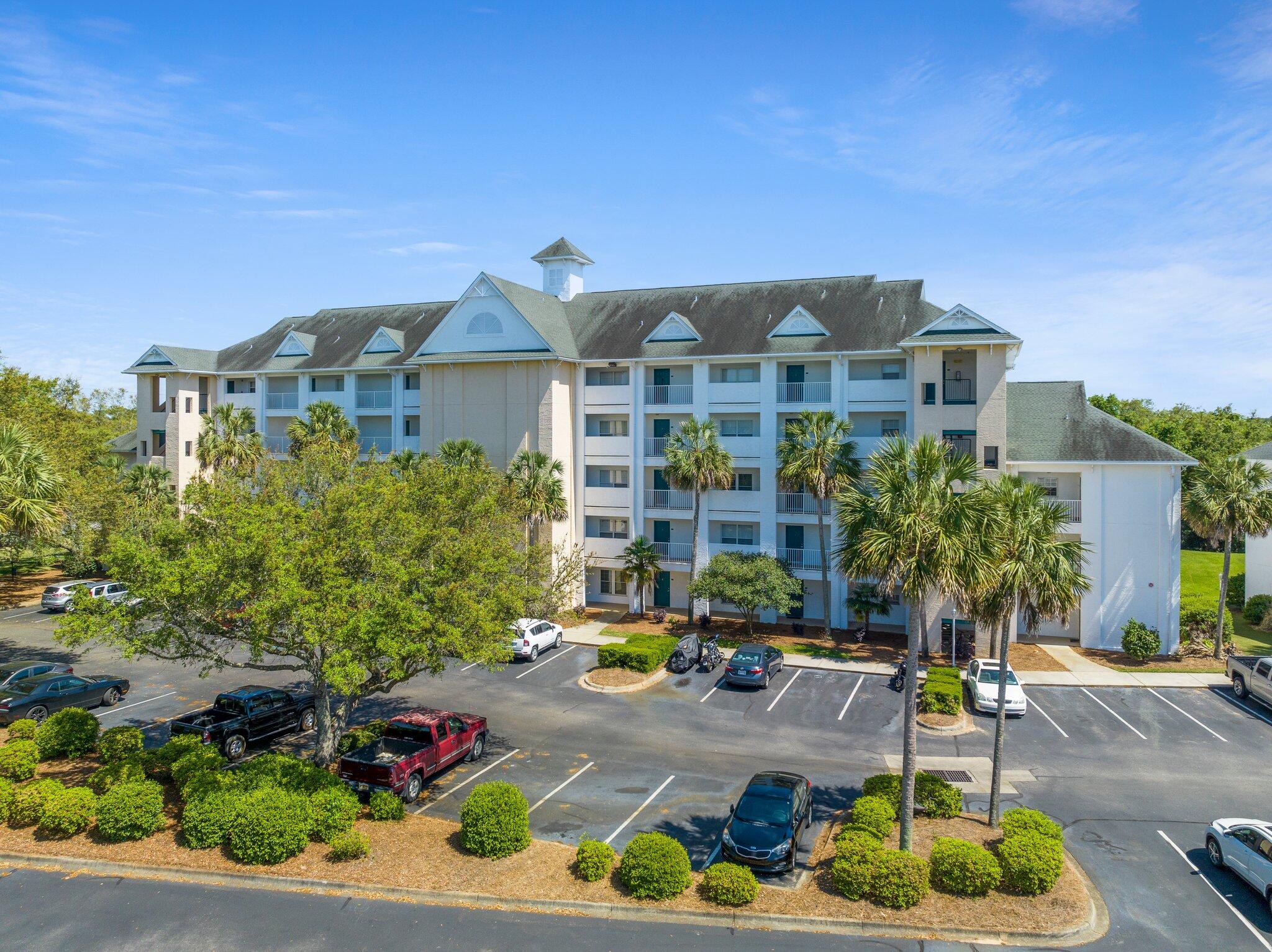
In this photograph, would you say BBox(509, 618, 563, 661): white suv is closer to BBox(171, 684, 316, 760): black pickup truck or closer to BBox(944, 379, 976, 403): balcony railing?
BBox(171, 684, 316, 760): black pickup truck

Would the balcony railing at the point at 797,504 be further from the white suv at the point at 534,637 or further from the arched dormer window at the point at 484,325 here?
the arched dormer window at the point at 484,325

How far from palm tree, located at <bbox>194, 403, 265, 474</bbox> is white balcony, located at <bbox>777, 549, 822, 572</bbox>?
30386mm

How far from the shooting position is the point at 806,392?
4206 centimetres

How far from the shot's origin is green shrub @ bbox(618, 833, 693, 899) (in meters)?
15.8

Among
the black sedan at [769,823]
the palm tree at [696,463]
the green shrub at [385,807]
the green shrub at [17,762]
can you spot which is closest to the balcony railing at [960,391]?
the palm tree at [696,463]

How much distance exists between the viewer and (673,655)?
113 ft

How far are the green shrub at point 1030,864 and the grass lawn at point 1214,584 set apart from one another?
27.2 m

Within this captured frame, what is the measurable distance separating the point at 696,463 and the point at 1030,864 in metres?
25.7

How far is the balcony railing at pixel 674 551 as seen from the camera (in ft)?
143

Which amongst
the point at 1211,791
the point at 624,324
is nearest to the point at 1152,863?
the point at 1211,791

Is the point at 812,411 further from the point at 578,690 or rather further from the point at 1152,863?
the point at 1152,863

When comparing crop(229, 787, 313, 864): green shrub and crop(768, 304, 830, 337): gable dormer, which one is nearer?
crop(229, 787, 313, 864): green shrub

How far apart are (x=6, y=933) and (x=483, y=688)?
17.6m

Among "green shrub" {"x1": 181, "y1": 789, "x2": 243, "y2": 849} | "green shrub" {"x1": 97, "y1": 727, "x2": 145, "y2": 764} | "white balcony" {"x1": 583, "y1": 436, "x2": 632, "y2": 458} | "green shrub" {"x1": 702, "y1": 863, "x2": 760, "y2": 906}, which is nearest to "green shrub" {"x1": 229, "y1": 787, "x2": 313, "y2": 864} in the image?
"green shrub" {"x1": 181, "y1": 789, "x2": 243, "y2": 849}
